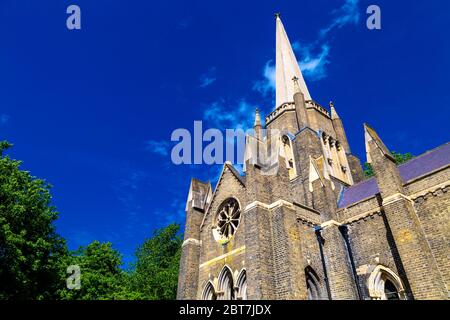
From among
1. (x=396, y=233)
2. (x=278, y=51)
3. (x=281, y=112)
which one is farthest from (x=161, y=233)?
(x=396, y=233)

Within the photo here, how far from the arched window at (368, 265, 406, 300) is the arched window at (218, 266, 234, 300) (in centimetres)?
664

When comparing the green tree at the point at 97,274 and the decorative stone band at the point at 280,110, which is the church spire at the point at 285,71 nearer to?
the decorative stone band at the point at 280,110

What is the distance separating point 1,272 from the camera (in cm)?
1702

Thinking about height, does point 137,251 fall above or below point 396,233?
above

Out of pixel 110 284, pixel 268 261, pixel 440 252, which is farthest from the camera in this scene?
pixel 110 284

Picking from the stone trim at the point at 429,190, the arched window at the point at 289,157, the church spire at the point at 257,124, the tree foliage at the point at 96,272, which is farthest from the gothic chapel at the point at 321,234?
the tree foliage at the point at 96,272

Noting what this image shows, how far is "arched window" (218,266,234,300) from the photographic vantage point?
16312 millimetres

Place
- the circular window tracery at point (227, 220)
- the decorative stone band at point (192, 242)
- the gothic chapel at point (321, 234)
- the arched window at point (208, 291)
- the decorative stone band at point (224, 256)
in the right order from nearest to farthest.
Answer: the gothic chapel at point (321, 234) → the decorative stone band at point (224, 256) → the arched window at point (208, 291) → the circular window tracery at point (227, 220) → the decorative stone band at point (192, 242)

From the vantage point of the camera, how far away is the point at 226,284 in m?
16.6

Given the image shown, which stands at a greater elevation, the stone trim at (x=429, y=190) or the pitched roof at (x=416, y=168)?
the pitched roof at (x=416, y=168)

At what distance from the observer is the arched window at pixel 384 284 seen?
43.2 ft

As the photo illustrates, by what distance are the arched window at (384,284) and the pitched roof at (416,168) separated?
4.04 metres
